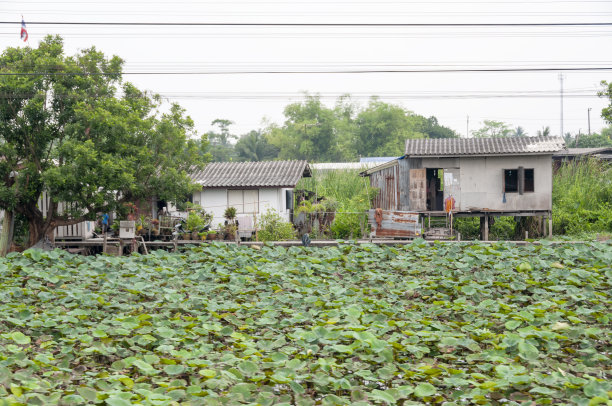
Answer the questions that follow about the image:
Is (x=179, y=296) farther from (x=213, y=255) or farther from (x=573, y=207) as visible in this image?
(x=573, y=207)

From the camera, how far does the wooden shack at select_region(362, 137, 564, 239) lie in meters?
19.2

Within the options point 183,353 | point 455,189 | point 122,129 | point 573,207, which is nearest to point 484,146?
point 455,189

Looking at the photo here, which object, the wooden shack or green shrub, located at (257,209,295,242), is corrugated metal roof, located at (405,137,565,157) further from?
green shrub, located at (257,209,295,242)

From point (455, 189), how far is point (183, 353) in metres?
15.8

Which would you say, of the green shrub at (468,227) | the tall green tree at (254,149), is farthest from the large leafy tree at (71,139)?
the tall green tree at (254,149)

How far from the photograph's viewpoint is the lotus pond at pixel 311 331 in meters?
4.30

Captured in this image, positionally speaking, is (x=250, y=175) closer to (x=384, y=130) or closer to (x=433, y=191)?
(x=433, y=191)

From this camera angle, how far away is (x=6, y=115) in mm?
Result: 13375

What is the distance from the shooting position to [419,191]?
19.6 metres

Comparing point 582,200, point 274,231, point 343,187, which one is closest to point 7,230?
point 274,231

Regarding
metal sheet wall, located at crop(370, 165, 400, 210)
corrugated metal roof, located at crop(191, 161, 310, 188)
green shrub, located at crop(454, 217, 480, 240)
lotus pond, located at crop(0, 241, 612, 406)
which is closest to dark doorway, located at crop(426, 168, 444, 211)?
green shrub, located at crop(454, 217, 480, 240)

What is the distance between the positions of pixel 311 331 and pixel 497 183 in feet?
50.2

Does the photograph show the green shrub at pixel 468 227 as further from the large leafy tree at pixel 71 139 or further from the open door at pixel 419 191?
the large leafy tree at pixel 71 139

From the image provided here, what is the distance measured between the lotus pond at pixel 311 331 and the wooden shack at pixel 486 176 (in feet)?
32.7
